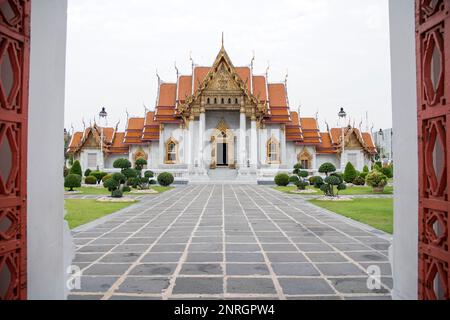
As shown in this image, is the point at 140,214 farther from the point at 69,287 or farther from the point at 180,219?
the point at 69,287

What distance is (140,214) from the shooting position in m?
10.9

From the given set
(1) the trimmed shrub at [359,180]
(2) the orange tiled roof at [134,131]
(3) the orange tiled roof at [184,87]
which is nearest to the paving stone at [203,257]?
(1) the trimmed shrub at [359,180]

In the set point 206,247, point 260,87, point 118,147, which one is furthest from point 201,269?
point 118,147

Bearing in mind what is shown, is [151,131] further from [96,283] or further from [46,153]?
[46,153]

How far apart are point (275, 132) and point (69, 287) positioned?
29.5 meters

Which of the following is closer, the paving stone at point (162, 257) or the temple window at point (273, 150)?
the paving stone at point (162, 257)

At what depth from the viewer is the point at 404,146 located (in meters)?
3.81

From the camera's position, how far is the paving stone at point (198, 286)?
13.5 ft

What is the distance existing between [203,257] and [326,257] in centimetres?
185

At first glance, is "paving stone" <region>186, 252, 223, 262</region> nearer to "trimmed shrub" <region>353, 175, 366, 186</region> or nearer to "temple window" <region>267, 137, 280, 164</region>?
"trimmed shrub" <region>353, 175, 366, 186</region>

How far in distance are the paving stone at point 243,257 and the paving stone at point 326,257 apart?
30.1 inches

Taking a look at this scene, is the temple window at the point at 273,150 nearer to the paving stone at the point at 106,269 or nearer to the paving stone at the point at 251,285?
the paving stone at the point at 106,269

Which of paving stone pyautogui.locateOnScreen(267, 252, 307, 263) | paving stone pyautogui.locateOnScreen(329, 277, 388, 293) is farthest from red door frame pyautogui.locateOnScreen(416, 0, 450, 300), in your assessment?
paving stone pyautogui.locateOnScreen(267, 252, 307, 263)

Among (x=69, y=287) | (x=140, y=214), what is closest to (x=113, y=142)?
(x=140, y=214)
